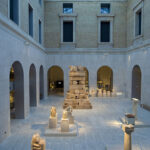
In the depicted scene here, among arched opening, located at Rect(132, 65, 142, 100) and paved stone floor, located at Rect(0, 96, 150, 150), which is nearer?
paved stone floor, located at Rect(0, 96, 150, 150)

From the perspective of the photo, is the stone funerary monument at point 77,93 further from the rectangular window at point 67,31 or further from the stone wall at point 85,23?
the rectangular window at point 67,31

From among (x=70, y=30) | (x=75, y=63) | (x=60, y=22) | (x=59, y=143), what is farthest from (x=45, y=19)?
(x=59, y=143)

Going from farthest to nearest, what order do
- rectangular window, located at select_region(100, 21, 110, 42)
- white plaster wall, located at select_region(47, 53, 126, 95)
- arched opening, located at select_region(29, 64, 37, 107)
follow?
rectangular window, located at select_region(100, 21, 110, 42), white plaster wall, located at select_region(47, 53, 126, 95), arched opening, located at select_region(29, 64, 37, 107)

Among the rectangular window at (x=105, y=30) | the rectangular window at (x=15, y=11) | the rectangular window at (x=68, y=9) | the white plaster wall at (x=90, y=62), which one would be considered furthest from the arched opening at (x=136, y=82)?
the rectangular window at (x=15, y=11)

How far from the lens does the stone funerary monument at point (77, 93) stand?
13.6m

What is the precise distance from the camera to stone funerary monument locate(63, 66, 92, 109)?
1356 centimetres

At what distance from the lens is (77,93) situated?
14.0 m

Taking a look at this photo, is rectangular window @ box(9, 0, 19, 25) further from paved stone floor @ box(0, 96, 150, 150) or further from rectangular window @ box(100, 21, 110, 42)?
rectangular window @ box(100, 21, 110, 42)

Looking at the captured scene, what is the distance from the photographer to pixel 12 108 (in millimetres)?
12461

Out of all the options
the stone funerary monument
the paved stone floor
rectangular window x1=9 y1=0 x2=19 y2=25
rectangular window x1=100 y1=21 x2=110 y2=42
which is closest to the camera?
the paved stone floor

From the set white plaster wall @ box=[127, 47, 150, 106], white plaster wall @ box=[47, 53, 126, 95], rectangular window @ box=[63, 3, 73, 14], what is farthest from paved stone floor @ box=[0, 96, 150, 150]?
rectangular window @ box=[63, 3, 73, 14]

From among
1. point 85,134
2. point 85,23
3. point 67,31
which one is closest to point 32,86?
point 85,134

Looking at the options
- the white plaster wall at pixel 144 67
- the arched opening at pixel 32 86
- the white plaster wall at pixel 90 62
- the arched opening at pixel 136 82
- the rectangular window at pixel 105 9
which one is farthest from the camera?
the rectangular window at pixel 105 9

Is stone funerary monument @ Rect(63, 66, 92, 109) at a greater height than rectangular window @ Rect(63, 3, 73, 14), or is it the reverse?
rectangular window @ Rect(63, 3, 73, 14)
